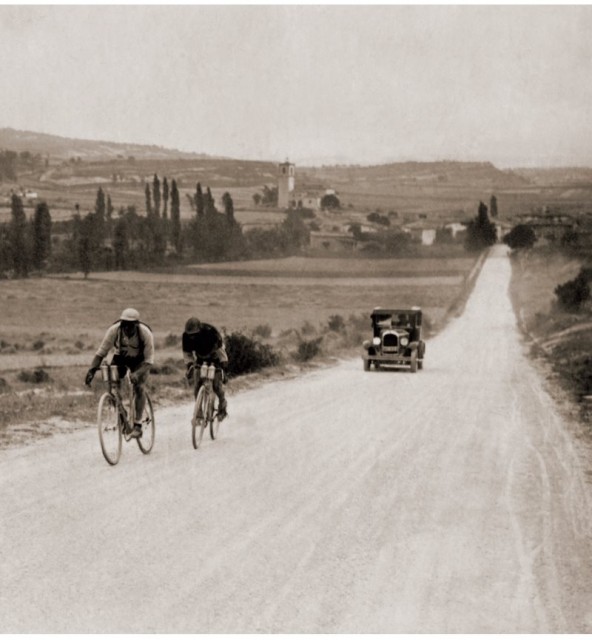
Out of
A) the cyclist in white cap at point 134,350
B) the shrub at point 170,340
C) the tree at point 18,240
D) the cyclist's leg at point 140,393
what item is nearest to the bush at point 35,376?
the tree at point 18,240

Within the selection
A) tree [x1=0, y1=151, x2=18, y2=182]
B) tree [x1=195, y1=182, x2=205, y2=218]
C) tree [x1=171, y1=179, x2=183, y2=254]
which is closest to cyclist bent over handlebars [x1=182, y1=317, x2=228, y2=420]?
tree [x1=0, y1=151, x2=18, y2=182]

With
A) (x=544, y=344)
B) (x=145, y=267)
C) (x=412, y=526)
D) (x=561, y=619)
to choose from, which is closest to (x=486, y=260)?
(x=544, y=344)

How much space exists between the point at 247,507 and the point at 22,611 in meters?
2.60

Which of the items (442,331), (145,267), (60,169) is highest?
(60,169)

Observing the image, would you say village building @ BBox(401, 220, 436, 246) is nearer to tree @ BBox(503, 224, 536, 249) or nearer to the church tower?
tree @ BBox(503, 224, 536, 249)

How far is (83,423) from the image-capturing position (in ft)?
37.8

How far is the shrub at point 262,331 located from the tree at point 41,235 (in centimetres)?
540

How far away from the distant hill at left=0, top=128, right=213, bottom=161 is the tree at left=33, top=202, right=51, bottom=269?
1.23 metres

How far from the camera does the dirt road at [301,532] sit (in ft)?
16.8

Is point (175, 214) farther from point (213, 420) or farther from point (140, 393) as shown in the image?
point (140, 393)

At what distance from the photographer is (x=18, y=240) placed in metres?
20.4

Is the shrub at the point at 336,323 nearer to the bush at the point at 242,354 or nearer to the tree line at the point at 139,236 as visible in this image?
the tree line at the point at 139,236

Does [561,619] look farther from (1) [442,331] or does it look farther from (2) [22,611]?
(1) [442,331]

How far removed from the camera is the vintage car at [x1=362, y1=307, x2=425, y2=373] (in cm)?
2208
